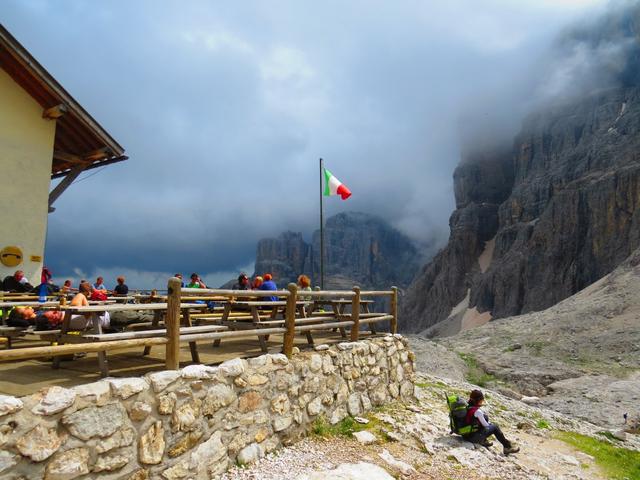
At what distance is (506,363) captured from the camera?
24.1 metres

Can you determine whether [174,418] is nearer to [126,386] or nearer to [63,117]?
[126,386]

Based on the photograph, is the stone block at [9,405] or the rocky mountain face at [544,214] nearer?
the stone block at [9,405]

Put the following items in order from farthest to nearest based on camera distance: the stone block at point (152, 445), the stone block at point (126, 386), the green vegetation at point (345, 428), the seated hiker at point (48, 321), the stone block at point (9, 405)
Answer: the green vegetation at point (345, 428), the seated hiker at point (48, 321), the stone block at point (152, 445), the stone block at point (126, 386), the stone block at point (9, 405)

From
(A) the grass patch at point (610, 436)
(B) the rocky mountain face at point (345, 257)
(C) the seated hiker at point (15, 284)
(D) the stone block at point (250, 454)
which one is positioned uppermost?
(B) the rocky mountain face at point (345, 257)

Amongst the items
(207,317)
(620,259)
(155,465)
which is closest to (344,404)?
(207,317)

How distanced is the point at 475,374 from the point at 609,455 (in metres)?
11.5

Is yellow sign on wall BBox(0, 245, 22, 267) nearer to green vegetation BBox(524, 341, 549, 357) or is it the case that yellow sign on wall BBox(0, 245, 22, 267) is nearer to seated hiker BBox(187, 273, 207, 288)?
seated hiker BBox(187, 273, 207, 288)

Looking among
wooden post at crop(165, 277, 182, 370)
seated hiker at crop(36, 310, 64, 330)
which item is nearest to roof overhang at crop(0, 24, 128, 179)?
seated hiker at crop(36, 310, 64, 330)

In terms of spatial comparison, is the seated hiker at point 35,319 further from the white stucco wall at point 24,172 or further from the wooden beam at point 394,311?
the wooden beam at point 394,311

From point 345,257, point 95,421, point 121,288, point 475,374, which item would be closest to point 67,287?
point 121,288

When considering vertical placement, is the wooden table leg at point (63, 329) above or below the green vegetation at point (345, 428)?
above

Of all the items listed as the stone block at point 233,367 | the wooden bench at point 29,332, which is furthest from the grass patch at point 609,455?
the wooden bench at point 29,332

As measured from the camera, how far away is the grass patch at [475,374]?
70.2 feet

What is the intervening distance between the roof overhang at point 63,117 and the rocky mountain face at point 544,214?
198 ft
